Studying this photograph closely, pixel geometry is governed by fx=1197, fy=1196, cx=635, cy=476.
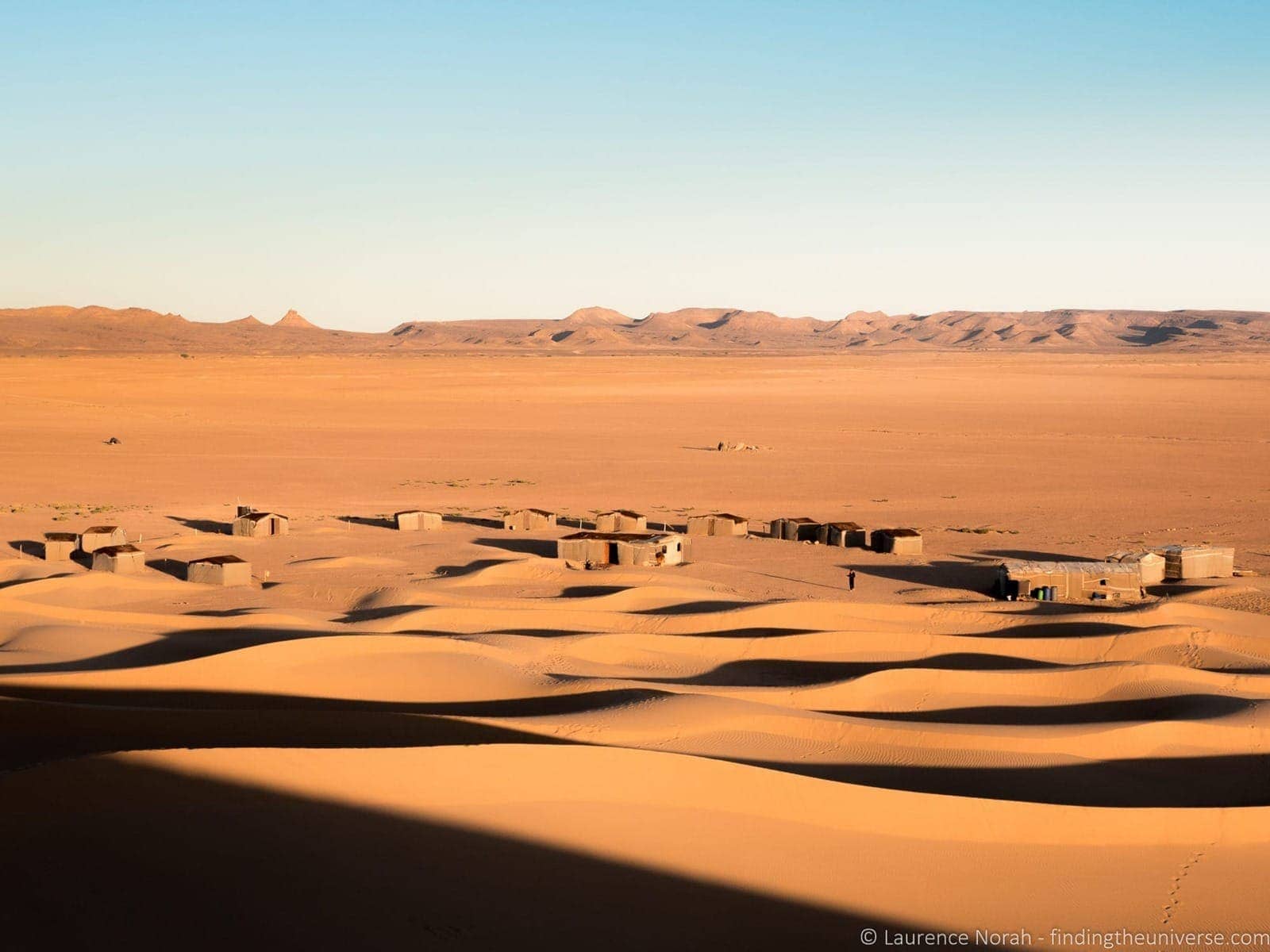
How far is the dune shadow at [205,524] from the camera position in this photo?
98.7ft

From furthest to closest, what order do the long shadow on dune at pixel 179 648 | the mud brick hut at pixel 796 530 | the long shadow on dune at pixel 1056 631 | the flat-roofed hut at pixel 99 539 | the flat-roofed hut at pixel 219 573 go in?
the mud brick hut at pixel 796 530, the flat-roofed hut at pixel 99 539, the flat-roofed hut at pixel 219 573, the long shadow on dune at pixel 1056 631, the long shadow on dune at pixel 179 648

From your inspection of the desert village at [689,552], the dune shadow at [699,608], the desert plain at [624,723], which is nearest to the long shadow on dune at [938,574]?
the desert plain at [624,723]

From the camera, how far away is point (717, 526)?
30250 millimetres

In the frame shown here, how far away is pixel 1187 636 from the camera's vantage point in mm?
19344

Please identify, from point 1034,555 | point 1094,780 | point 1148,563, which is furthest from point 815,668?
point 1034,555

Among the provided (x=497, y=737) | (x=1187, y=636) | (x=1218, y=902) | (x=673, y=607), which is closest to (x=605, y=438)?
(x=673, y=607)

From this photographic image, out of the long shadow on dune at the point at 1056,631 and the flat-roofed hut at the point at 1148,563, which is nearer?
the long shadow on dune at the point at 1056,631

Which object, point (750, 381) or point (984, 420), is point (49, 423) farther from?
point (750, 381)

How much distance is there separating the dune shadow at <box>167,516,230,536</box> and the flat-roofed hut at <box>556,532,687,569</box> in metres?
9.37

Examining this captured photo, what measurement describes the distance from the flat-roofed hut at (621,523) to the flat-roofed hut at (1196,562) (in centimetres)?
1163

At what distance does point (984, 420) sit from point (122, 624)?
174 ft

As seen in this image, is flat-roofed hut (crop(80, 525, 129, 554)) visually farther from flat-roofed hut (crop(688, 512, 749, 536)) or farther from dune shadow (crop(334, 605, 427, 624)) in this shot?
flat-roofed hut (crop(688, 512, 749, 536))

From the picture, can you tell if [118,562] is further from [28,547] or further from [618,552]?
[618,552]

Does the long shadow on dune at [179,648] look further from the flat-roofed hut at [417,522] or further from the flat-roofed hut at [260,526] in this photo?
the flat-roofed hut at [417,522]
